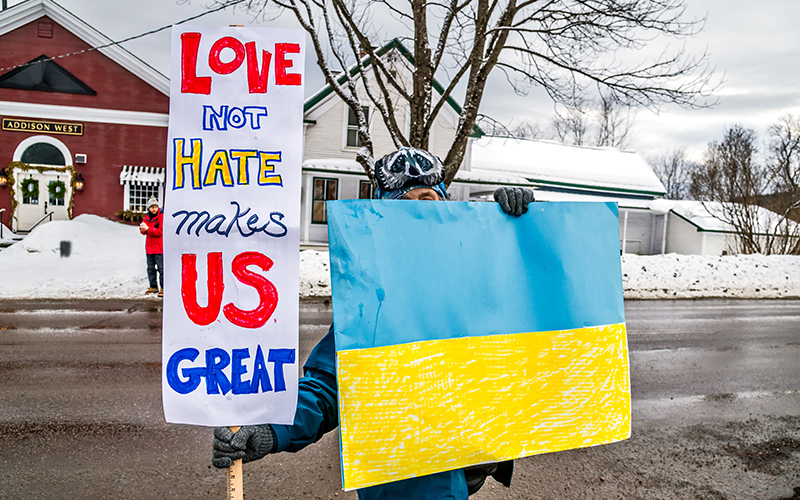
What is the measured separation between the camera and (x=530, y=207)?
6.45 ft

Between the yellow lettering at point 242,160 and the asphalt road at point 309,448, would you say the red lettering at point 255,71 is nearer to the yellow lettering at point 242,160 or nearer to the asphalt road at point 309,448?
the yellow lettering at point 242,160

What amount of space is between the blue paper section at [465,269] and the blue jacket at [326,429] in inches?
→ 9.5

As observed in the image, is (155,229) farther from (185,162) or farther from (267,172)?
(267,172)

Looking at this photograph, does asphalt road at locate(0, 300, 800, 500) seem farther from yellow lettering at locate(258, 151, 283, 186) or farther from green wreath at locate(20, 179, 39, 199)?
green wreath at locate(20, 179, 39, 199)

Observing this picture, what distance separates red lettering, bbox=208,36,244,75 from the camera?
1798mm

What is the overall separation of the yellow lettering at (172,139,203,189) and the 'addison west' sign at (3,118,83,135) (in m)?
21.0

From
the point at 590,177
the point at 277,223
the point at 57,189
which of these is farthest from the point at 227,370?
the point at 590,177

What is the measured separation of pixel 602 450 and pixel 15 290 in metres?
12.3

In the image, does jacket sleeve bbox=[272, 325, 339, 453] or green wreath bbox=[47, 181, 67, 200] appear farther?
green wreath bbox=[47, 181, 67, 200]

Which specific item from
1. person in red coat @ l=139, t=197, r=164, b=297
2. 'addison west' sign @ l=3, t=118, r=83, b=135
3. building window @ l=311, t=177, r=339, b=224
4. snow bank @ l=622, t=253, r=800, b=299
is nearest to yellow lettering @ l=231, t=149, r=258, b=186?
person in red coat @ l=139, t=197, r=164, b=297

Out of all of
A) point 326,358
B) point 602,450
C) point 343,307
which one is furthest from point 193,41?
point 602,450

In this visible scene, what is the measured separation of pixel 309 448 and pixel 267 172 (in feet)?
10.1

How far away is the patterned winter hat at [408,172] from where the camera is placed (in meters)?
2.03

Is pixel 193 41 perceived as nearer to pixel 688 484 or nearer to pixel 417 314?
pixel 417 314
